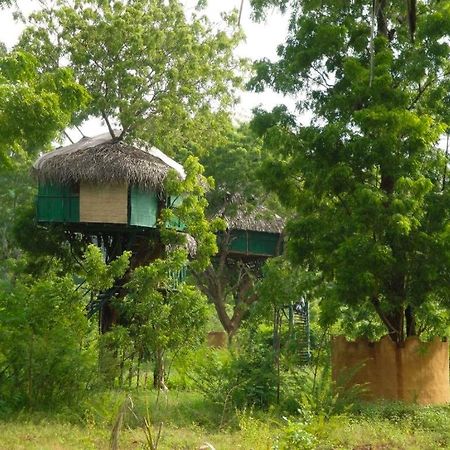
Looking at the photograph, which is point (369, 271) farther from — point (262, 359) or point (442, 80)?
point (442, 80)

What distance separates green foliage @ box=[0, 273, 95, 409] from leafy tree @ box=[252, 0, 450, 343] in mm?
3885

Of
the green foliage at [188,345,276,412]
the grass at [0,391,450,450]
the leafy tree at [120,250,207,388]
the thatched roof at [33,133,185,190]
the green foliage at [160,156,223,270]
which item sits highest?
the thatched roof at [33,133,185,190]

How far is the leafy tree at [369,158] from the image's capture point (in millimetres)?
11562

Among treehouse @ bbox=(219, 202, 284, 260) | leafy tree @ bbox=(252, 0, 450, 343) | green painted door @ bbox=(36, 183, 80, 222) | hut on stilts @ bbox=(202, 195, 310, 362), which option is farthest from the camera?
treehouse @ bbox=(219, 202, 284, 260)

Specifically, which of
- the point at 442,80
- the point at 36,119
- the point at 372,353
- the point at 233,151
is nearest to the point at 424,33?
the point at 442,80

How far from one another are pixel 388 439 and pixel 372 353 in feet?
11.5

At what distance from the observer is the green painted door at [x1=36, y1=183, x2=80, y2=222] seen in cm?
1755

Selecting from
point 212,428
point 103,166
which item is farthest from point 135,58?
point 212,428

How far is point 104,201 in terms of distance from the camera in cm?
1731

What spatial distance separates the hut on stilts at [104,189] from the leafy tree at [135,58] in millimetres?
999

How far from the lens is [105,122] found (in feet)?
62.0

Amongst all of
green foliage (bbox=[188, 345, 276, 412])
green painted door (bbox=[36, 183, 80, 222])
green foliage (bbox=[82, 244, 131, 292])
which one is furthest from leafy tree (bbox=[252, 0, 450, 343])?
green painted door (bbox=[36, 183, 80, 222])

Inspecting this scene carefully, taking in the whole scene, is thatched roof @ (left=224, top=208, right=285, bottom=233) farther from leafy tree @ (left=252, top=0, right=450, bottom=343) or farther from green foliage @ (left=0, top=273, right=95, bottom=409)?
green foliage @ (left=0, top=273, right=95, bottom=409)

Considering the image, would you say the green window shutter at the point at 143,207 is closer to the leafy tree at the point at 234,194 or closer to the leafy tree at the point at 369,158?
the leafy tree at the point at 369,158
